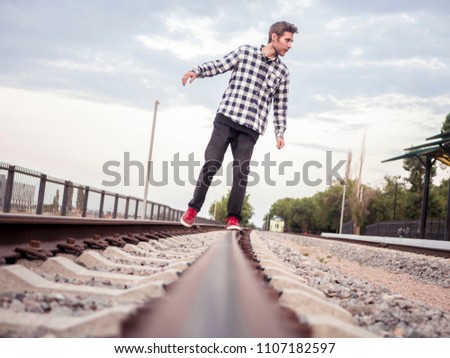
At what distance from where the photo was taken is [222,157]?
620 centimetres

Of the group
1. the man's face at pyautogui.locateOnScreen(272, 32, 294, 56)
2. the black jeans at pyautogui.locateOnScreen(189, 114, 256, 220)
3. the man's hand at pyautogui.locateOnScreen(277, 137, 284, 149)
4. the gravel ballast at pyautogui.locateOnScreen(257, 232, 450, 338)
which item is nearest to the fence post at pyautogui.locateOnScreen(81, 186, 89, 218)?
the gravel ballast at pyautogui.locateOnScreen(257, 232, 450, 338)

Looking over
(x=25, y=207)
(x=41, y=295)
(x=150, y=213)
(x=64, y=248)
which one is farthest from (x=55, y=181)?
(x=150, y=213)

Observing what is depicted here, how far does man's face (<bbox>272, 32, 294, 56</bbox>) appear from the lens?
568 centimetres

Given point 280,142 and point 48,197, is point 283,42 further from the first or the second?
point 48,197

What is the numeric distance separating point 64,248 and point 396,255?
27.6 ft

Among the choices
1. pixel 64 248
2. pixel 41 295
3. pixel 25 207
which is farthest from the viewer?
pixel 25 207

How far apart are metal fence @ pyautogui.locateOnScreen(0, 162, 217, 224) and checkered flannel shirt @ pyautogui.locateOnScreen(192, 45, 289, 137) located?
692 cm

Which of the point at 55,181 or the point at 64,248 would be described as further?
the point at 55,181

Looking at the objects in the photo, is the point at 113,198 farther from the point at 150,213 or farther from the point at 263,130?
the point at 263,130

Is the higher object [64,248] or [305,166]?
[305,166]

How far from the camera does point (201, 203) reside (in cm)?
A: 634

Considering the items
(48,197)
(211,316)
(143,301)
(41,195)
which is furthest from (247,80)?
(48,197)

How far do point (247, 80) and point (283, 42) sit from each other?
554 millimetres
